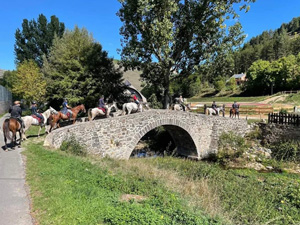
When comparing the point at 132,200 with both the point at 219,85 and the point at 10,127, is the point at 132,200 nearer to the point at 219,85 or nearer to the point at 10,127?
the point at 10,127

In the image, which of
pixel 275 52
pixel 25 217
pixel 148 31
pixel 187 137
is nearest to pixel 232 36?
pixel 148 31

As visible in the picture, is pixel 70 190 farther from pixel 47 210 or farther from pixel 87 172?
pixel 87 172

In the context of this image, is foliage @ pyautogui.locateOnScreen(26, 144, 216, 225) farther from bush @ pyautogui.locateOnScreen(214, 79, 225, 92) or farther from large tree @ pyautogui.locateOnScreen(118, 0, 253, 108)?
bush @ pyautogui.locateOnScreen(214, 79, 225, 92)

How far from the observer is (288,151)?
17922mm

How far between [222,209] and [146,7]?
15731 millimetres

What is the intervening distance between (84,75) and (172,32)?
9.47m

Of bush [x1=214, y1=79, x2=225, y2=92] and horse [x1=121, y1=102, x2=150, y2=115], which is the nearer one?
horse [x1=121, y1=102, x2=150, y2=115]

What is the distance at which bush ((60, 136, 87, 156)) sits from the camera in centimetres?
1081

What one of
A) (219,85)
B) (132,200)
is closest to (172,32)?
(132,200)

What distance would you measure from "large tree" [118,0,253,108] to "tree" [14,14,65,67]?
83.9 ft

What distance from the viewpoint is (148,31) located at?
61.3 feet

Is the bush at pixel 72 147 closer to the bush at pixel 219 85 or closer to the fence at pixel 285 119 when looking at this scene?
the fence at pixel 285 119

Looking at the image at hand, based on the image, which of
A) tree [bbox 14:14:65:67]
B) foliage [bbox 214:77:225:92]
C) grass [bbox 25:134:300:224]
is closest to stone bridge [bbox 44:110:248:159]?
grass [bbox 25:134:300:224]

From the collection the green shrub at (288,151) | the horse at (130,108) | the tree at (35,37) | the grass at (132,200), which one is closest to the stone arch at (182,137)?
the horse at (130,108)
